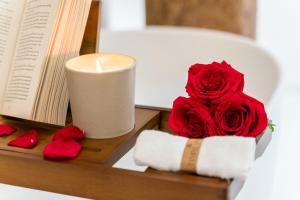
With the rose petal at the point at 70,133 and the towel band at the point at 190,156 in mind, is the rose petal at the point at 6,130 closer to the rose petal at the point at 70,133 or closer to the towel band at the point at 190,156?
the rose petal at the point at 70,133

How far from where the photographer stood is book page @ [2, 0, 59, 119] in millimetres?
739

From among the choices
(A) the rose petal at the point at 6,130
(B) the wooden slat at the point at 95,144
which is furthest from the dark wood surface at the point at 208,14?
(A) the rose petal at the point at 6,130

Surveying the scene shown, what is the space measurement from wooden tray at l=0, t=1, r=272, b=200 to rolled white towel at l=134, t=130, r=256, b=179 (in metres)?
0.01

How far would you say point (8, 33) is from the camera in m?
0.79

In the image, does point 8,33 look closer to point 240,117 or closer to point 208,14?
point 240,117

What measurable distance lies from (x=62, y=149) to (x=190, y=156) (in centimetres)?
17

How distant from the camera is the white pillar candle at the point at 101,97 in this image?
0.68 m

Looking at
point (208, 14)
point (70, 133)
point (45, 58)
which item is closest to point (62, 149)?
point (70, 133)

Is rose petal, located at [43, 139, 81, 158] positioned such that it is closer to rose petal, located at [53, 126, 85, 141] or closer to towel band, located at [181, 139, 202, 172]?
rose petal, located at [53, 126, 85, 141]

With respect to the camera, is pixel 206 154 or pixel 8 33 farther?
pixel 8 33

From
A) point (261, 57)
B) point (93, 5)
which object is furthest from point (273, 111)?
point (93, 5)

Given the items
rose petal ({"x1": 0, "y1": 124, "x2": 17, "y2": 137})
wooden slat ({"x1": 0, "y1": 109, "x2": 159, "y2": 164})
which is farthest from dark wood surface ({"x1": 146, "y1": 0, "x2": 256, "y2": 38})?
rose petal ({"x1": 0, "y1": 124, "x2": 17, "y2": 137})

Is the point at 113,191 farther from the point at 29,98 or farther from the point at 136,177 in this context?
the point at 29,98

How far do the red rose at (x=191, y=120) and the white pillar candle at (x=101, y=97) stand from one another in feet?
0.23
